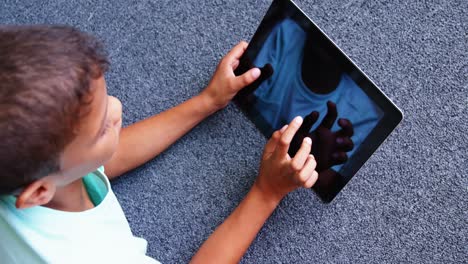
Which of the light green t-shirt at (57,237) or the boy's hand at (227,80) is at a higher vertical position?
the boy's hand at (227,80)

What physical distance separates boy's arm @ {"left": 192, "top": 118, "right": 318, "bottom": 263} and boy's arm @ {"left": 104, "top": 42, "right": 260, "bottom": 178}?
0.13 m

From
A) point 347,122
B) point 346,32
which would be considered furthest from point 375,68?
point 347,122

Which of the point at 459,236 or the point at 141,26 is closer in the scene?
the point at 459,236

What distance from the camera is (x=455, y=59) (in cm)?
92

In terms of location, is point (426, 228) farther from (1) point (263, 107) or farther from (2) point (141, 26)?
(2) point (141, 26)

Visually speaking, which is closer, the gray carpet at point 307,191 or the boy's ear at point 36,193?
the boy's ear at point 36,193

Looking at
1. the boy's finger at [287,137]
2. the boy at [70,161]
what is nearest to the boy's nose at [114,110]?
the boy at [70,161]

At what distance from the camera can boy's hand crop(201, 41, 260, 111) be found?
2.82 ft

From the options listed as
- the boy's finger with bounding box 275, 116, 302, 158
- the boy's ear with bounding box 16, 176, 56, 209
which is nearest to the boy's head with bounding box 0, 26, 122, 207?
the boy's ear with bounding box 16, 176, 56, 209

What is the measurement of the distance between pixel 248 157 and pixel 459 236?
387 mm

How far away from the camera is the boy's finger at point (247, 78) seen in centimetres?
85

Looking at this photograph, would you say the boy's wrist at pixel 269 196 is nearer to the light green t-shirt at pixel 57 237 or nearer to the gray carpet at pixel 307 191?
the gray carpet at pixel 307 191

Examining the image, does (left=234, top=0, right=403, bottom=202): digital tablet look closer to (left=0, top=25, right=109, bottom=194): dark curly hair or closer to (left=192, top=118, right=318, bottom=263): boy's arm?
(left=192, top=118, right=318, bottom=263): boy's arm

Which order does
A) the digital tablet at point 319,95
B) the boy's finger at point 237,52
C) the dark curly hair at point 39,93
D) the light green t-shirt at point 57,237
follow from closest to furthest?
the dark curly hair at point 39,93 < the light green t-shirt at point 57,237 < the digital tablet at point 319,95 < the boy's finger at point 237,52
